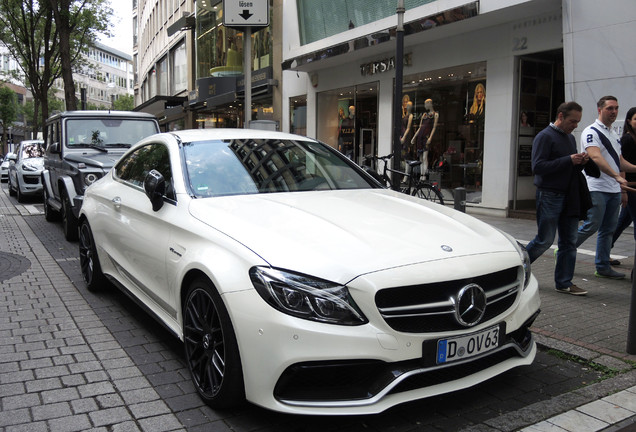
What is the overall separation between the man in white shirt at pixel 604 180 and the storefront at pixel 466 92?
182 inches

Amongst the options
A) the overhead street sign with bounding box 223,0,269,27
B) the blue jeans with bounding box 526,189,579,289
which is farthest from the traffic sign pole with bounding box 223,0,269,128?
the blue jeans with bounding box 526,189,579,289

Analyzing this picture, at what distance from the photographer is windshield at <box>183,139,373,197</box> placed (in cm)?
398

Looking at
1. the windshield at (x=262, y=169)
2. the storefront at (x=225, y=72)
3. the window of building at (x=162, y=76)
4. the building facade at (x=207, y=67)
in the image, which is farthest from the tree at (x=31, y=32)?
A: the windshield at (x=262, y=169)

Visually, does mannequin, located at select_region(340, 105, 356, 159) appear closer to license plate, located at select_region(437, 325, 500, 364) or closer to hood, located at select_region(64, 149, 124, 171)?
hood, located at select_region(64, 149, 124, 171)

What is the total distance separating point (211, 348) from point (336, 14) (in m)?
15.9

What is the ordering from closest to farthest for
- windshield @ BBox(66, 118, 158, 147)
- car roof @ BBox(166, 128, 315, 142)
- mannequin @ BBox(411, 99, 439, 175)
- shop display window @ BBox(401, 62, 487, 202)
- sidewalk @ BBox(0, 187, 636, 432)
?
sidewalk @ BBox(0, 187, 636, 432), car roof @ BBox(166, 128, 315, 142), windshield @ BBox(66, 118, 158, 147), shop display window @ BBox(401, 62, 487, 202), mannequin @ BBox(411, 99, 439, 175)

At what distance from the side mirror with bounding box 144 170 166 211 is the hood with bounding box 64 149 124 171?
15.2ft

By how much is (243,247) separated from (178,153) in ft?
5.18

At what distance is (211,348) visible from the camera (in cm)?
311

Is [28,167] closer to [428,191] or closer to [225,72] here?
[428,191]

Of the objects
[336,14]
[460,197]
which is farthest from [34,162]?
[460,197]

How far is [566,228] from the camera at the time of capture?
541 centimetres

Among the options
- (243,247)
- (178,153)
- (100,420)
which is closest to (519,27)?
(178,153)

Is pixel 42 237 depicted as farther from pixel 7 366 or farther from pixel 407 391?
pixel 407 391
